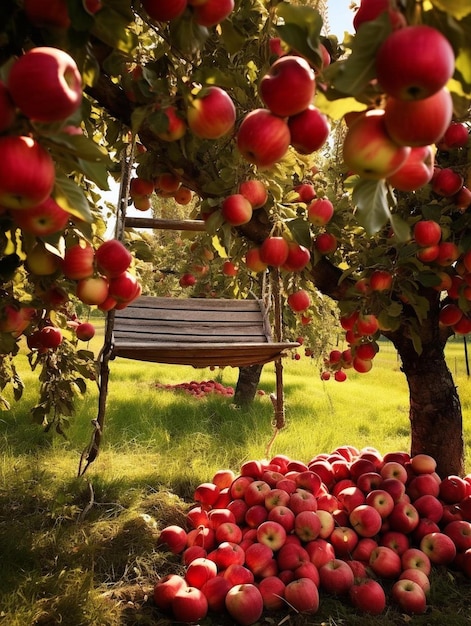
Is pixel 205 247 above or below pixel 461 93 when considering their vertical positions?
above

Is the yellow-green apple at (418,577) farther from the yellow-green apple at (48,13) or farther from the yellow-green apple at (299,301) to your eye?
the yellow-green apple at (48,13)

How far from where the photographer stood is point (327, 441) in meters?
4.82

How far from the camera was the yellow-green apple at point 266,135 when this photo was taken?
2.78 ft

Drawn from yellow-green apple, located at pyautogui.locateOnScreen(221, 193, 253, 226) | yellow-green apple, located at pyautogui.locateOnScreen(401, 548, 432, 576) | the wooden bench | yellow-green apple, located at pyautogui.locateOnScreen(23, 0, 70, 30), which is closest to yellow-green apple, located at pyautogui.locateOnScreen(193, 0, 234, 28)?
yellow-green apple, located at pyautogui.locateOnScreen(23, 0, 70, 30)

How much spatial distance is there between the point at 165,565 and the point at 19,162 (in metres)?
2.33

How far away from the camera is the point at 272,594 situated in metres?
2.17

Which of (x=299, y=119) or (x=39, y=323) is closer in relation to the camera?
(x=299, y=119)

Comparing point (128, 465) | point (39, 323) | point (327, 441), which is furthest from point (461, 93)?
point (327, 441)

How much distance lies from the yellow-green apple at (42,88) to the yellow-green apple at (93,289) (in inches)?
34.0

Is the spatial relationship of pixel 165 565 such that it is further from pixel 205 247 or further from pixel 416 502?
pixel 205 247

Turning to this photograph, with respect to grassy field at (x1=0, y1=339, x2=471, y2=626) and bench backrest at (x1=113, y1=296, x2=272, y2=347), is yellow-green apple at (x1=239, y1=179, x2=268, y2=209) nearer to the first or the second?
bench backrest at (x1=113, y1=296, x2=272, y2=347)

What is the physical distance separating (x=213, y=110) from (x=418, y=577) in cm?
219

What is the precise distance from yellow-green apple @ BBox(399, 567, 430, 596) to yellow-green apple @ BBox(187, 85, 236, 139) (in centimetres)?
214

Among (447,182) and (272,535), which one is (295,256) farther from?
(272,535)
